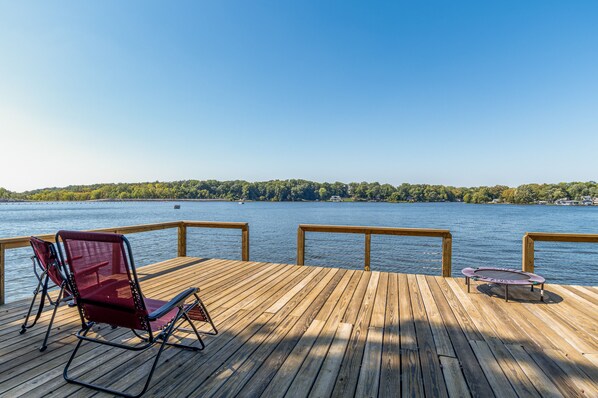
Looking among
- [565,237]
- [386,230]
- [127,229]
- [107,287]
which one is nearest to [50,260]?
[107,287]

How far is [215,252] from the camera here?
15523 mm

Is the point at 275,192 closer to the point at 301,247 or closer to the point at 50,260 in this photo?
the point at 301,247

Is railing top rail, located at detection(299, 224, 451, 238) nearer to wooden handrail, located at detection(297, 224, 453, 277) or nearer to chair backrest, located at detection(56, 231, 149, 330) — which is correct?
wooden handrail, located at detection(297, 224, 453, 277)

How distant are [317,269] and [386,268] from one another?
7570 millimetres

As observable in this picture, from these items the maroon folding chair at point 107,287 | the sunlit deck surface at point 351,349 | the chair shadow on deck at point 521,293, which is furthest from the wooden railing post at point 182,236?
the chair shadow on deck at point 521,293

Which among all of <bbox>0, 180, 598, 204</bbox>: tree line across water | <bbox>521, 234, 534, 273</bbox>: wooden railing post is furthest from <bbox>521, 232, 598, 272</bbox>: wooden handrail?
<bbox>0, 180, 598, 204</bbox>: tree line across water

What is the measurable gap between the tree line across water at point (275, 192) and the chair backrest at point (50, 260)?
70339mm

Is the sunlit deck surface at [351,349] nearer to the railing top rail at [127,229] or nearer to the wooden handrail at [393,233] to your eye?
the railing top rail at [127,229]

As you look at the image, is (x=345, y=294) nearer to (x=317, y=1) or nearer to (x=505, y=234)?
(x=317, y=1)

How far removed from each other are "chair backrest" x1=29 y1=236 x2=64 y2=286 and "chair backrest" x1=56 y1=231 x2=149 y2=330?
0.78m

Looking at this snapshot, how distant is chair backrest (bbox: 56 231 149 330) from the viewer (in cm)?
172

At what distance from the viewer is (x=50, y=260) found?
8.00 ft

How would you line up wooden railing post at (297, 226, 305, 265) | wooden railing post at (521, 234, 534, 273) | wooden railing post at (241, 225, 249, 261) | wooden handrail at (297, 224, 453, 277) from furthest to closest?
1. wooden railing post at (241, 225, 249, 261)
2. wooden railing post at (297, 226, 305, 265)
3. wooden handrail at (297, 224, 453, 277)
4. wooden railing post at (521, 234, 534, 273)

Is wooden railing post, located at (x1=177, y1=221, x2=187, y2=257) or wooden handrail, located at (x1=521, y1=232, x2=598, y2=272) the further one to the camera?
wooden railing post, located at (x1=177, y1=221, x2=187, y2=257)
